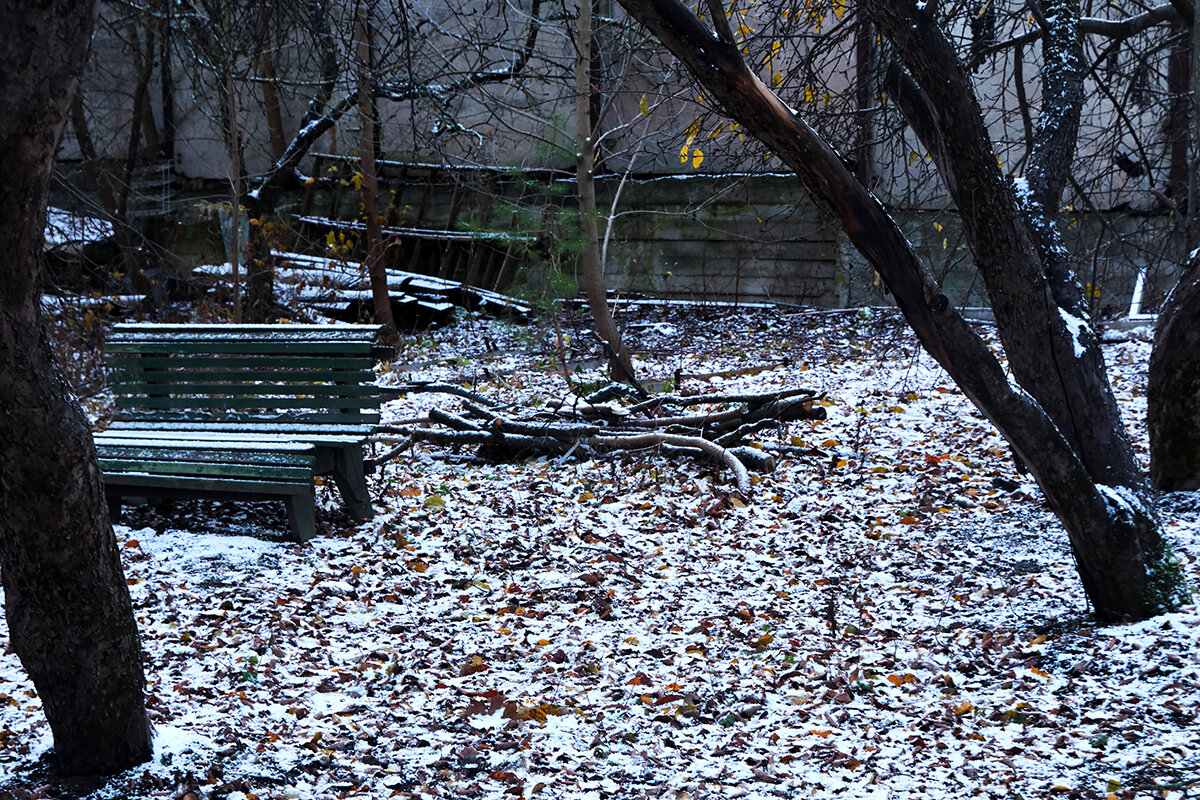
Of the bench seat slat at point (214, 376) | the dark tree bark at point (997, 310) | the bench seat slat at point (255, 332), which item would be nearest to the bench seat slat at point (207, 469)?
the bench seat slat at point (214, 376)

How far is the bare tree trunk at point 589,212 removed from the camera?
9945 millimetres

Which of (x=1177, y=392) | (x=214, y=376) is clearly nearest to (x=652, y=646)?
(x=1177, y=392)

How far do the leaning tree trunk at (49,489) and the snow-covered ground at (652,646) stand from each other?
0.24 m

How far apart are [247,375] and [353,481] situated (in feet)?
3.36

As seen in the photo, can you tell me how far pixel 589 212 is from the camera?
417 inches

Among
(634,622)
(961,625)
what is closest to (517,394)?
(634,622)

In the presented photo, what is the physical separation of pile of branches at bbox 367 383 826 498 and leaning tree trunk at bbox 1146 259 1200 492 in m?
2.40

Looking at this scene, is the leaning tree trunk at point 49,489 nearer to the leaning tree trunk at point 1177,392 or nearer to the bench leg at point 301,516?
the bench leg at point 301,516

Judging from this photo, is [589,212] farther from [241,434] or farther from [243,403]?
[241,434]

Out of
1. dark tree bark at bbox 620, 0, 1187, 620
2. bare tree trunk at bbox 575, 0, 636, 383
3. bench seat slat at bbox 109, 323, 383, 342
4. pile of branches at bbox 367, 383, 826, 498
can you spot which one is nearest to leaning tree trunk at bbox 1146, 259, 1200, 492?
dark tree bark at bbox 620, 0, 1187, 620

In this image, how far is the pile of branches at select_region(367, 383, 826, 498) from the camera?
7.21 meters

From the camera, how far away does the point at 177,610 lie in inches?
179

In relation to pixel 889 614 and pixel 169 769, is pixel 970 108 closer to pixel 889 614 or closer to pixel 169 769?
pixel 889 614

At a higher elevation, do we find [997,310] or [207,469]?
[997,310]
